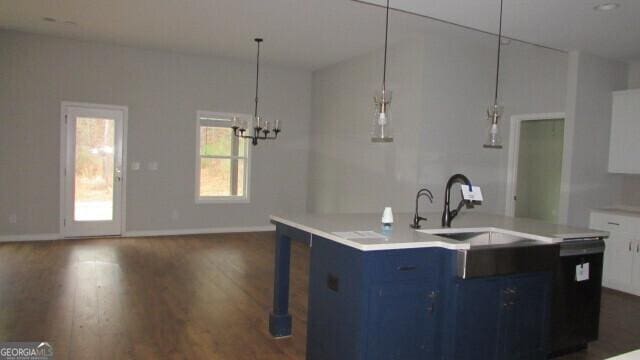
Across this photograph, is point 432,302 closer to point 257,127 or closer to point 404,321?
point 404,321

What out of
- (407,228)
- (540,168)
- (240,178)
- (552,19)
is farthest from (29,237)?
(540,168)

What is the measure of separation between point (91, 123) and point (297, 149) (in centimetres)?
334

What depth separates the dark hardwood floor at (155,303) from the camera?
3.20m

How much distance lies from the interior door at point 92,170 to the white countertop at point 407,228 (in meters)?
4.61

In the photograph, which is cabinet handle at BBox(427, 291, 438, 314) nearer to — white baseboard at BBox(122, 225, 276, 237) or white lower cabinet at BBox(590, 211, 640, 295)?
white lower cabinet at BBox(590, 211, 640, 295)

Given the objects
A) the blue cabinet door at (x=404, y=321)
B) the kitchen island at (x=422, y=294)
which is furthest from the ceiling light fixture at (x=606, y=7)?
the blue cabinet door at (x=404, y=321)

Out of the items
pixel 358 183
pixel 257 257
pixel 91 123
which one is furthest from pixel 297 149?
pixel 91 123

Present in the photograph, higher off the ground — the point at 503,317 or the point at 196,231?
the point at 503,317

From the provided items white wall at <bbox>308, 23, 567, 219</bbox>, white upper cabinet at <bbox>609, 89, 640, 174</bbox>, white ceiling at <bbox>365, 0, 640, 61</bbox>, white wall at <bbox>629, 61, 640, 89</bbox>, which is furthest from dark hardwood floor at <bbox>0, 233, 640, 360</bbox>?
white ceiling at <bbox>365, 0, 640, 61</bbox>

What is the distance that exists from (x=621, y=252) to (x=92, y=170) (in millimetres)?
6952

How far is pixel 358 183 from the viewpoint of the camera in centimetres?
673

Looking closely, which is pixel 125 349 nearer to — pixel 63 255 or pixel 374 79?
pixel 63 255

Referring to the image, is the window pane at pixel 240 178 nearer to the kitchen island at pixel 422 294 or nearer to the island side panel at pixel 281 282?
the island side panel at pixel 281 282

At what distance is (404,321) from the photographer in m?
2.51
